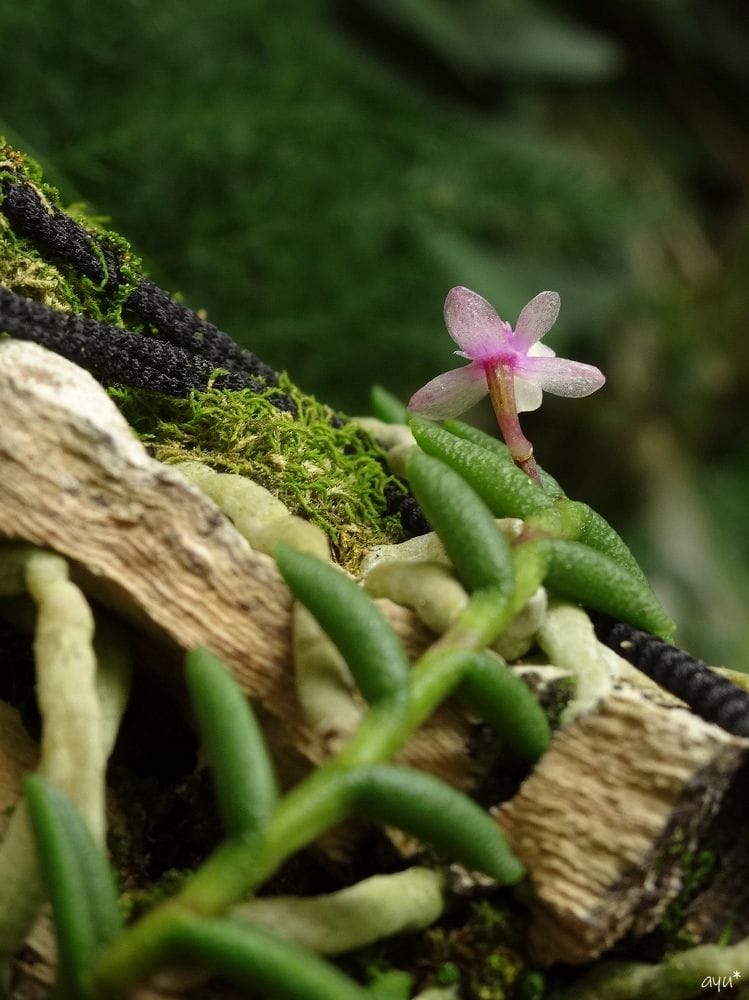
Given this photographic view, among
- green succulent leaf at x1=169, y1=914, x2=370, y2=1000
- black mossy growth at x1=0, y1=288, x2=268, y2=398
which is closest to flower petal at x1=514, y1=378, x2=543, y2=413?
black mossy growth at x1=0, y1=288, x2=268, y2=398

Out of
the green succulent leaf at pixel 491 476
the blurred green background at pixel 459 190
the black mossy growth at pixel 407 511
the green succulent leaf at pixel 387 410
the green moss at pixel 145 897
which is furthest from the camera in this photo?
the blurred green background at pixel 459 190

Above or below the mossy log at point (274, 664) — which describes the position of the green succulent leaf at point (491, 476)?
above

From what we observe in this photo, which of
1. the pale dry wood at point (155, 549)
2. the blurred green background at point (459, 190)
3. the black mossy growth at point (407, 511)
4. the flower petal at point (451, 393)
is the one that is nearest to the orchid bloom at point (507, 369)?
the flower petal at point (451, 393)

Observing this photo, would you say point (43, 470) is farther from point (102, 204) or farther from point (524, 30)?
point (524, 30)

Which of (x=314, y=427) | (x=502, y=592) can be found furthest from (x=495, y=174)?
(x=502, y=592)

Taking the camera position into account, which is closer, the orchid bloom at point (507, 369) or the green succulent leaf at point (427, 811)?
the green succulent leaf at point (427, 811)

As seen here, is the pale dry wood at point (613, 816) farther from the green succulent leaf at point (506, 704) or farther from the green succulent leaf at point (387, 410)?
the green succulent leaf at point (387, 410)
